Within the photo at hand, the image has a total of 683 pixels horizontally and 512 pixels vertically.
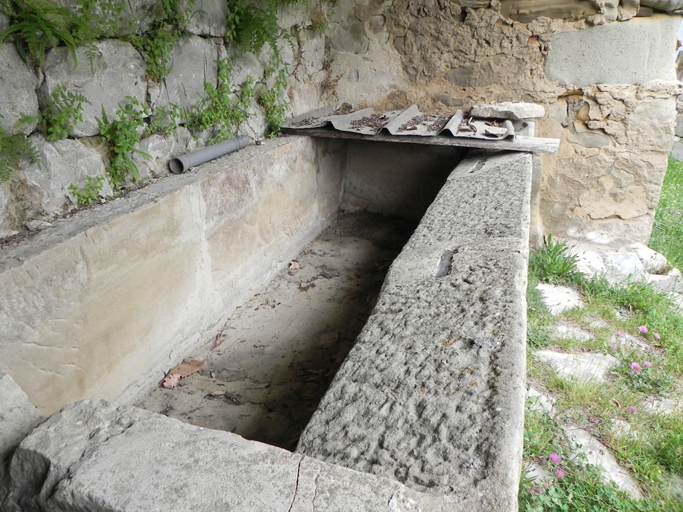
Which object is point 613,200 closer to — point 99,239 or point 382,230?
point 382,230

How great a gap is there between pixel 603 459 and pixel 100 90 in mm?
2622

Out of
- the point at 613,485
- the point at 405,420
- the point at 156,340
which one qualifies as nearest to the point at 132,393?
the point at 156,340

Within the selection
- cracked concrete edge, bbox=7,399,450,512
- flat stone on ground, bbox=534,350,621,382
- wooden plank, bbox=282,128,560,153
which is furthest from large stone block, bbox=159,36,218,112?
flat stone on ground, bbox=534,350,621,382

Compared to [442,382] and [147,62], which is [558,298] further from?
[147,62]

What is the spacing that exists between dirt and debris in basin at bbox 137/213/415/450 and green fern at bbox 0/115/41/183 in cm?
110

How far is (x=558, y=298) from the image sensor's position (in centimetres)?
309

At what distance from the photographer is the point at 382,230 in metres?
3.91

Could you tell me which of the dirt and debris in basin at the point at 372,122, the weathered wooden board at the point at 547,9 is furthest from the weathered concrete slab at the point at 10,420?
the weathered wooden board at the point at 547,9

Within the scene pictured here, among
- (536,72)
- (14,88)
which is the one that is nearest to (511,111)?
(536,72)

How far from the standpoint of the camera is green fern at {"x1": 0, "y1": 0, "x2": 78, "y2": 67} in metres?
1.62

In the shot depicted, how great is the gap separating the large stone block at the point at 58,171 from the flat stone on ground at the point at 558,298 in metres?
2.68

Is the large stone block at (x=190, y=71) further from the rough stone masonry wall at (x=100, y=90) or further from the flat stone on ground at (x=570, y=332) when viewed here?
the flat stone on ground at (x=570, y=332)

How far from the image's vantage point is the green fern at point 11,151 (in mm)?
1600

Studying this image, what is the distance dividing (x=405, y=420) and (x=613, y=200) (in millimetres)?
3501
